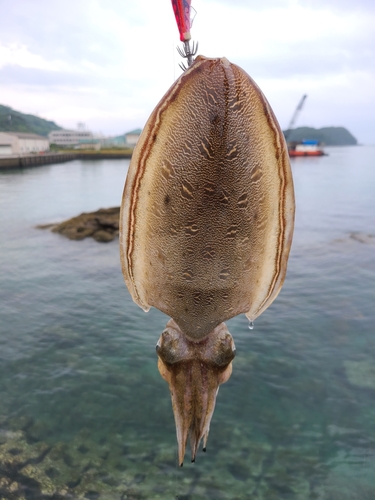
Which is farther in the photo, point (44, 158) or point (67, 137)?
point (67, 137)

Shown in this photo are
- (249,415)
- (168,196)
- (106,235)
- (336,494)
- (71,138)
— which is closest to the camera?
(168,196)

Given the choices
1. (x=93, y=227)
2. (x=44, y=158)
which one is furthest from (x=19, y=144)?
(x=93, y=227)

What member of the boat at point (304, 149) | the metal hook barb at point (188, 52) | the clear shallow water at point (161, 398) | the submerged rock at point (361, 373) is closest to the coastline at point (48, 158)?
the boat at point (304, 149)

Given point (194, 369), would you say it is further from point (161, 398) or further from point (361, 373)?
point (361, 373)

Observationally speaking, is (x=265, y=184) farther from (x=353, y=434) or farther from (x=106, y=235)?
(x=106, y=235)

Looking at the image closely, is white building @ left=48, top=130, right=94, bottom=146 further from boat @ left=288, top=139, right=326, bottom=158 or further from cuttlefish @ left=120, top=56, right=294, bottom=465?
cuttlefish @ left=120, top=56, right=294, bottom=465

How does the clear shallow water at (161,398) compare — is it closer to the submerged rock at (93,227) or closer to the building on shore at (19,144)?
the submerged rock at (93,227)

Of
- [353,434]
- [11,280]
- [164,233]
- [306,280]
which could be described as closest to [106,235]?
[11,280]
